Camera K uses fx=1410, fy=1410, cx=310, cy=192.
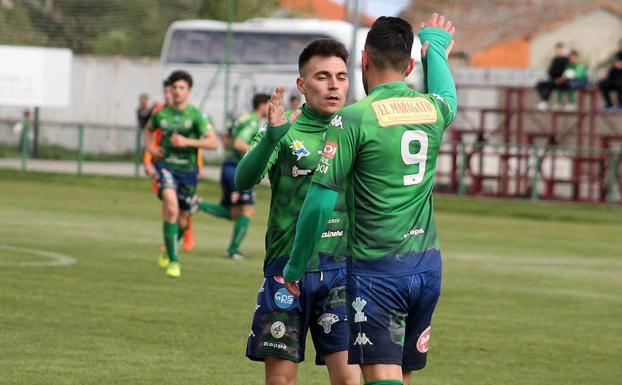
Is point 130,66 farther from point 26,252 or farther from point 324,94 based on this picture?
point 324,94

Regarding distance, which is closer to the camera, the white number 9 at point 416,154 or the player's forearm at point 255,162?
the white number 9 at point 416,154

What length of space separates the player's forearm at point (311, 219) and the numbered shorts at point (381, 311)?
0.24 metres

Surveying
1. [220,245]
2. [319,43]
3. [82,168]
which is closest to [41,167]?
[82,168]

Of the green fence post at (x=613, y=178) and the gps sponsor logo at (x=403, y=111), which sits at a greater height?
the gps sponsor logo at (x=403, y=111)

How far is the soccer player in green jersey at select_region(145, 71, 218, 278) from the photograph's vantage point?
16609mm

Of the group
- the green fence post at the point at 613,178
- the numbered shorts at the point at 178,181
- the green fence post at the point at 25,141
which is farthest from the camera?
the green fence post at the point at 25,141

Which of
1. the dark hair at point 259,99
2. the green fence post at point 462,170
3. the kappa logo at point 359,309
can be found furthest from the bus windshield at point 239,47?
the kappa logo at point 359,309

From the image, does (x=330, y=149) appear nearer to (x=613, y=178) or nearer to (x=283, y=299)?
(x=283, y=299)

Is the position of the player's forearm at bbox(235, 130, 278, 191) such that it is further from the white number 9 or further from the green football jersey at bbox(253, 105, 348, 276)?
the white number 9

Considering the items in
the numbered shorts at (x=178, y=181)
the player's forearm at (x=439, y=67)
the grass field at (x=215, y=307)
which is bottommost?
the grass field at (x=215, y=307)

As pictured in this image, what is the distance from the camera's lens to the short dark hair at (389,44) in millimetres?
6379

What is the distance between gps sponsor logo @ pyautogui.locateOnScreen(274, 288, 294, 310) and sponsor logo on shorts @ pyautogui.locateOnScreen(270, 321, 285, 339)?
0.09 m

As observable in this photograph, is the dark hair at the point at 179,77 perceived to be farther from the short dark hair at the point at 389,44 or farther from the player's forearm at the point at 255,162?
the short dark hair at the point at 389,44

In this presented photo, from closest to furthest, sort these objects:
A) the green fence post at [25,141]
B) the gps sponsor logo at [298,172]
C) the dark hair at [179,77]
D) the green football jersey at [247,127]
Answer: the gps sponsor logo at [298,172] → the dark hair at [179,77] → the green football jersey at [247,127] → the green fence post at [25,141]
